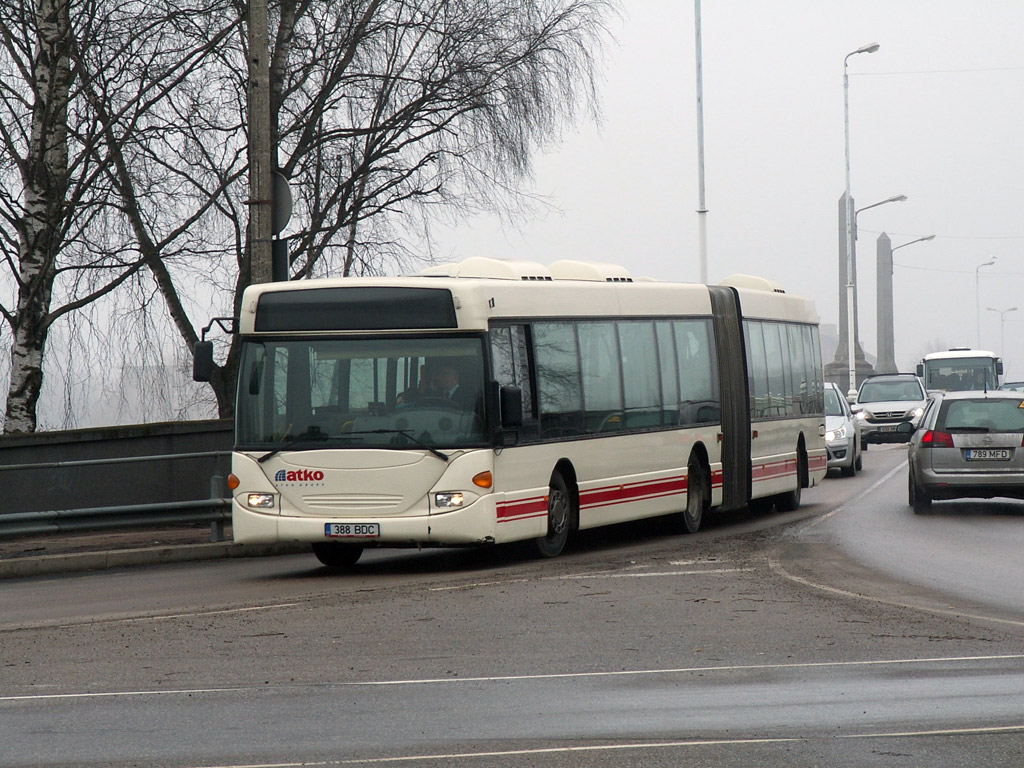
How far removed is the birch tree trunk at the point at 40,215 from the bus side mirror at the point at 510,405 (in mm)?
8361

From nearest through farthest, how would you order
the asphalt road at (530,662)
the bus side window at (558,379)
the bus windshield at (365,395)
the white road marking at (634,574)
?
the asphalt road at (530,662) → the white road marking at (634,574) → the bus windshield at (365,395) → the bus side window at (558,379)

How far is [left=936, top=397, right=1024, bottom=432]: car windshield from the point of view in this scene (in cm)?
2084

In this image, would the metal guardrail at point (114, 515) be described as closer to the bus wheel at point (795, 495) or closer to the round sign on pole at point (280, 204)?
the round sign on pole at point (280, 204)

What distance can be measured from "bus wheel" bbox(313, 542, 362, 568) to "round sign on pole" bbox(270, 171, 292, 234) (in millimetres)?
4597

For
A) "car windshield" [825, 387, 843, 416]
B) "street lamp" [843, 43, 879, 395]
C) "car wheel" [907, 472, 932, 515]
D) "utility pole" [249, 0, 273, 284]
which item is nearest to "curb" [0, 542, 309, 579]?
"utility pole" [249, 0, 273, 284]

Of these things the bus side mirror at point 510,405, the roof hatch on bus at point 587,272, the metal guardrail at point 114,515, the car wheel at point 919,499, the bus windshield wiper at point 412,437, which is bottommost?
the car wheel at point 919,499

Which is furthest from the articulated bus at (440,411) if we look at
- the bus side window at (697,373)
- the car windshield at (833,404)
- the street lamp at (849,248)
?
the street lamp at (849,248)

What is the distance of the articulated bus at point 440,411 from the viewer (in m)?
14.0

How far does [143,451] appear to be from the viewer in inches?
782

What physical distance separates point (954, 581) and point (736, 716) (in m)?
6.49

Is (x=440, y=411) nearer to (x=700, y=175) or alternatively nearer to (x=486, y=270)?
(x=486, y=270)

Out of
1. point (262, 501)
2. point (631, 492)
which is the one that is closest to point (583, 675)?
point (262, 501)

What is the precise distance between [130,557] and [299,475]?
2.90m

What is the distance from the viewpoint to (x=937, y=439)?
68.4 ft
